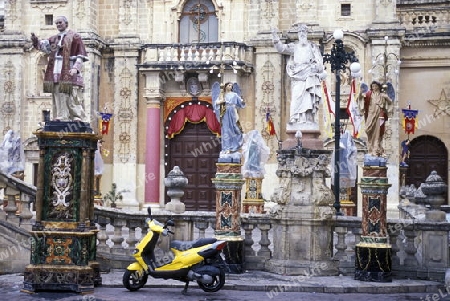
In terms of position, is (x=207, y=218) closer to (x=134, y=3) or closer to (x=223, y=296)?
(x=223, y=296)

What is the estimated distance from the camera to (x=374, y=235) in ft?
40.8

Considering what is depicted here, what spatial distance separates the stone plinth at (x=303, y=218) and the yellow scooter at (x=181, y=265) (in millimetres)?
2033

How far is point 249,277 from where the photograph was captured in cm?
1274

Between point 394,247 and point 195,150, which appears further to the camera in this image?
point 195,150

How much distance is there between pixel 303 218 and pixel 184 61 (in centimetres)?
1670

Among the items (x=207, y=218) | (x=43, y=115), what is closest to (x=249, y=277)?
(x=207, y=218)

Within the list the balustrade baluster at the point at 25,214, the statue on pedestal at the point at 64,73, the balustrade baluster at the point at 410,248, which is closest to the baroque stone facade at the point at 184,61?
the balustrade baluster at the point at 410,248

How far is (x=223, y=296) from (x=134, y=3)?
69.3 feet

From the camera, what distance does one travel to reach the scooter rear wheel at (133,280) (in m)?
11.3

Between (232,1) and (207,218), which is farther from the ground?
(232,1)

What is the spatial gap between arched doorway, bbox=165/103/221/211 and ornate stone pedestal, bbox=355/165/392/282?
16.9m

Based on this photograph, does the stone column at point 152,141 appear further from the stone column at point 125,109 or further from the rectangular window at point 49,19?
the rectangular window at point 49,19

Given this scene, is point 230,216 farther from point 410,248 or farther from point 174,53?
point 174,53

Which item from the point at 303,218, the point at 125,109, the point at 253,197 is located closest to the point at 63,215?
the point at 303,218
